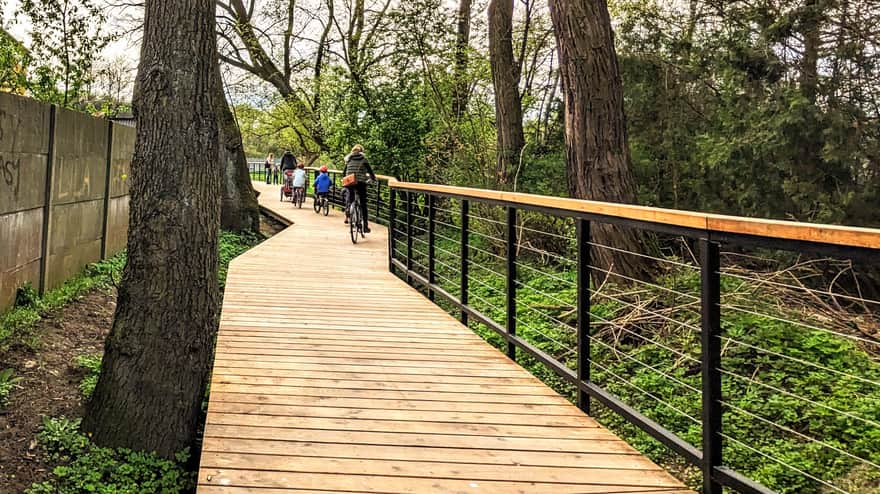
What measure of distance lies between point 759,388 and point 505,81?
8.04 metres

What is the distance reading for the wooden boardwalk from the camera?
2.80 meters

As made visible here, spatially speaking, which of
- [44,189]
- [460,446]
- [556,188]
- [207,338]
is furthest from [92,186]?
[460,446]

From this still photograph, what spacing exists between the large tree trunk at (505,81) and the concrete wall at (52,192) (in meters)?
5.58

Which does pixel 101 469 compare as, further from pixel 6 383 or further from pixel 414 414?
pixel 414 414

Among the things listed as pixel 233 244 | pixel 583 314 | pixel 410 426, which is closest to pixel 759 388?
pixel 583 314

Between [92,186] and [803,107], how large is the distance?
308 inches

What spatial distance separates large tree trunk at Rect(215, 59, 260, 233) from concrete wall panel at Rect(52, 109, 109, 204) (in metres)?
5.94

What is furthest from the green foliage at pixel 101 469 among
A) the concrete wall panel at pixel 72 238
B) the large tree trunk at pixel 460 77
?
the large tree trunk at pixel 460 77

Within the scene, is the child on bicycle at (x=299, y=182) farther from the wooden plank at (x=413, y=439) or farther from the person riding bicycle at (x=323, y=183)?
the wooden plank at (x=413, y=439)

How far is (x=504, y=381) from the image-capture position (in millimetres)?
4262

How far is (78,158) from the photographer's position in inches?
301

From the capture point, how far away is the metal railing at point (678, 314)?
101 inches

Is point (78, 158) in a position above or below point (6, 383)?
above

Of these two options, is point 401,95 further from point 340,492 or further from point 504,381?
point 340,492
